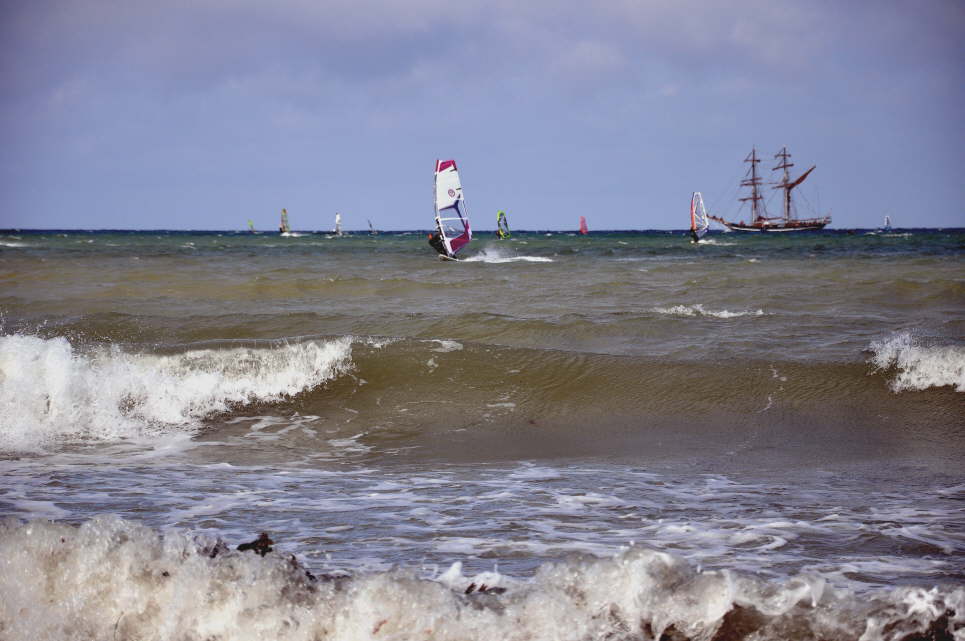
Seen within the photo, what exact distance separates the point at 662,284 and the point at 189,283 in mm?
12181

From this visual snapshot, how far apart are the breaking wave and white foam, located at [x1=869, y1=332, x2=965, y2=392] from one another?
240 inches

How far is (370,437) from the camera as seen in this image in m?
6.84

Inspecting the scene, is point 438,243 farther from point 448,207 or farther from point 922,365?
point 922,365

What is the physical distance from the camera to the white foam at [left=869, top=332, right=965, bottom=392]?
8.02 meters

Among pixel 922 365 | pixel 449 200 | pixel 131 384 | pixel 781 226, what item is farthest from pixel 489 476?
pixel 781 226

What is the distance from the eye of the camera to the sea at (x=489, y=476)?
2.56m

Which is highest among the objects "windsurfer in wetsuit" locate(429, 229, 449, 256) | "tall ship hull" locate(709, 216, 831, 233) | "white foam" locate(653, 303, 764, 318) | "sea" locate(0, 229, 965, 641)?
"tall ship hull" locate(709, 216, 831, 233)

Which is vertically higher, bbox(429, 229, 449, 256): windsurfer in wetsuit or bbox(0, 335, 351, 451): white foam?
bbox(429, 229, 449, 256): windsurfer in wetsuit

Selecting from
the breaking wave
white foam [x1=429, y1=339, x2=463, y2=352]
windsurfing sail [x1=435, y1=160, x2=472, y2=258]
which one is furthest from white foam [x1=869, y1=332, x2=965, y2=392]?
windsurfing sail [x1=435, y1=160, x2=472, y2=258]

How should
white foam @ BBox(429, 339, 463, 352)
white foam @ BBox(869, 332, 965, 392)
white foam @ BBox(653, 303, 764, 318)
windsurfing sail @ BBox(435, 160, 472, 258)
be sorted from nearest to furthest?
white foam @ BBox(869, 332, 965, 392) → white foam @ BBox(429, 339, 463, 352) → white foam @ BBox(653, 303, 764, 318) → windsurfing sail @ BBox(435, 160, 472, 258)

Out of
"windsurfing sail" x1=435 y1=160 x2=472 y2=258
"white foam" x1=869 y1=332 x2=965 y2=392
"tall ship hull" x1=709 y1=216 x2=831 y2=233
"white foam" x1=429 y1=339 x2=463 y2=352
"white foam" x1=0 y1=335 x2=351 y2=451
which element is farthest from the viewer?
"tall ship hull" x1=709 y1=216 x2=831 y2=233

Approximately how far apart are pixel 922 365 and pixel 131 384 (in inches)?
322

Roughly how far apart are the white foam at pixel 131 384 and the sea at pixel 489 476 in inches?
1.4

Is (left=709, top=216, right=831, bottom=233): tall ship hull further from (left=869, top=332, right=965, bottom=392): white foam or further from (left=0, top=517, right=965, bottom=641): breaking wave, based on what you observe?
(left=0, top=517, right=965, bottom=641): breaking wave
